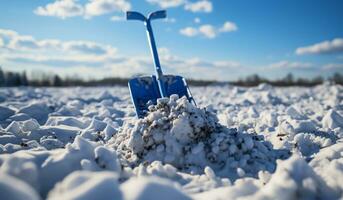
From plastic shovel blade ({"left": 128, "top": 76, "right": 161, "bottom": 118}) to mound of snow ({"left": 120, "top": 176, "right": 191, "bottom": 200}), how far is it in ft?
7.95

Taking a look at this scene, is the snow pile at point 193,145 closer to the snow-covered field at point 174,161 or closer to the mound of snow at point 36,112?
the snow-covered field at point 174,161

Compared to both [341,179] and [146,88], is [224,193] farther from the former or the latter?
[146,88]

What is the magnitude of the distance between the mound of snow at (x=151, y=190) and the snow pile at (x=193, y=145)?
0.73 meters

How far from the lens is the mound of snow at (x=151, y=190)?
1.67 meters

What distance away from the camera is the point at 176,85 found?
175 inches

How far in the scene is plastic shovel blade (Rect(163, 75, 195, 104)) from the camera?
438 cm

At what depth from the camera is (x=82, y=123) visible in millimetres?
4516

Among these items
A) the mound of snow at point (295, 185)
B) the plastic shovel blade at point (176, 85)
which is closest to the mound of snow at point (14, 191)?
the mound of snow at point (295, 185)

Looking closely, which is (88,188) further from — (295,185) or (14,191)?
(295,185)

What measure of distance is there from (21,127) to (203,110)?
210cm

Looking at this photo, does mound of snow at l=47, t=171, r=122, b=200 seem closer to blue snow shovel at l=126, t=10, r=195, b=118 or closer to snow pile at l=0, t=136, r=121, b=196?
snow pile at l=0, t=136, r=121, b=196

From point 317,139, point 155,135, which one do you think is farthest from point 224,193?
point 317,139

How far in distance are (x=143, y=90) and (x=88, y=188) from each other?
2776mm

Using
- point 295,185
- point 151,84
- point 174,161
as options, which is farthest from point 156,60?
point 295,185
